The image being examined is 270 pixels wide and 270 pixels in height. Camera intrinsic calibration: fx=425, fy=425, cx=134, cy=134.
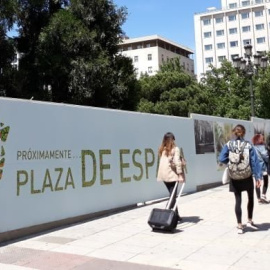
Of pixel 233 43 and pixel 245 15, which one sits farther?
pixel 233 43

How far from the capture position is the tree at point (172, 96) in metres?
37.3

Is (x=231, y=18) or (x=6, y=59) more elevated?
(x=231, y=18)

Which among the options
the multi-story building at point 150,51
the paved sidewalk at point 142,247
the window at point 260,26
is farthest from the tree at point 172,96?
the window at point 260,26

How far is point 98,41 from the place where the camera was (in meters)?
22.4

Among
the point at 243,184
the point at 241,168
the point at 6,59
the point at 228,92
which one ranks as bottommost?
the point at 243,184

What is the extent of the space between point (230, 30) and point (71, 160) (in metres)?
108

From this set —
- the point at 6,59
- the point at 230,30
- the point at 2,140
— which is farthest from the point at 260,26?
the point at 2,140

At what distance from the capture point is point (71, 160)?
859 centimetres

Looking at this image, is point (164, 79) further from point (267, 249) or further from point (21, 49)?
point (267, 249)

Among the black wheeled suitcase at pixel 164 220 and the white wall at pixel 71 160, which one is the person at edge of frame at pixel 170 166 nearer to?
the black wheeled suitcase at pixel 164 220

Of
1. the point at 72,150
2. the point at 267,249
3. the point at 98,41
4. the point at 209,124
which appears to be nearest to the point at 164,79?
the point at 98,41

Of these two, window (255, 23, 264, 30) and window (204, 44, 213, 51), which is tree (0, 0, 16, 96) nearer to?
window (255, 23, 264, 30)

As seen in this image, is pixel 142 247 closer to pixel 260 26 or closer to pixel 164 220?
pixel 164 220

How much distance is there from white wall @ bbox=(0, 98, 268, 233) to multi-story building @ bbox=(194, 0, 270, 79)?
95.8 metres
